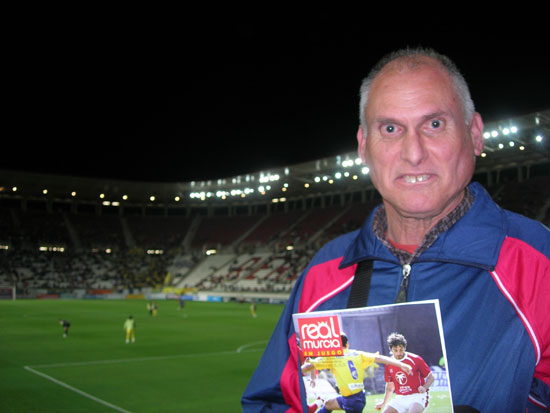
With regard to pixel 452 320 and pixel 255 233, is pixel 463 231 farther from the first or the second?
pixel 255 233

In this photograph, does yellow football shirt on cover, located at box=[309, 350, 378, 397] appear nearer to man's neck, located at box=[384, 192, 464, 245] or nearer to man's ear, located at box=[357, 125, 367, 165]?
man's neck, located at box=[384, 192, 464, 245]

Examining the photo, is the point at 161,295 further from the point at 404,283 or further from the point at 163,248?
the point at 404,283

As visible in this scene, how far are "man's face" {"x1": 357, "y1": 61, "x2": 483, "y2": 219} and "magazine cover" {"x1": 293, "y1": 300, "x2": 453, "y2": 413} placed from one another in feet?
1.68

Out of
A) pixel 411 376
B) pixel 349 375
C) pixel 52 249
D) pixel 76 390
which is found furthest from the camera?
pixel 52 249

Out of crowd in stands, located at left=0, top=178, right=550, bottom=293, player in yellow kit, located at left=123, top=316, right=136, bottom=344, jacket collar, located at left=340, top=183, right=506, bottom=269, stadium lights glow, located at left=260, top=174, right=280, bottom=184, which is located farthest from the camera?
stadium lights glow, located at left=260, top=174, right=280, bottom=184

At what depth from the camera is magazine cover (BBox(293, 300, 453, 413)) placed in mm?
1643

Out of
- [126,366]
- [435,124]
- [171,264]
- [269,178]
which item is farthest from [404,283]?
[171,264]

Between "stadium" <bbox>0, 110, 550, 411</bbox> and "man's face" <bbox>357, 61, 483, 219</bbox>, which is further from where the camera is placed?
"stadium" <bbox>0, 110, 550, 411</bbox>

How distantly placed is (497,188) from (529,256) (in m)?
58.3

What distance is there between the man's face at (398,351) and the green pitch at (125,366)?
1271cm

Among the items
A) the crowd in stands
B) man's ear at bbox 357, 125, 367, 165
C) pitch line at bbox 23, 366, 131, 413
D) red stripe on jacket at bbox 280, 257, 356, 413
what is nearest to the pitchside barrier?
the crowd in stands

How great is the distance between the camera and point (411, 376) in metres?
1.65

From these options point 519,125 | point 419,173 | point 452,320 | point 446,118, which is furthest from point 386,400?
point 519,125

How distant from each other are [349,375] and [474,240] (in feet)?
2.25
